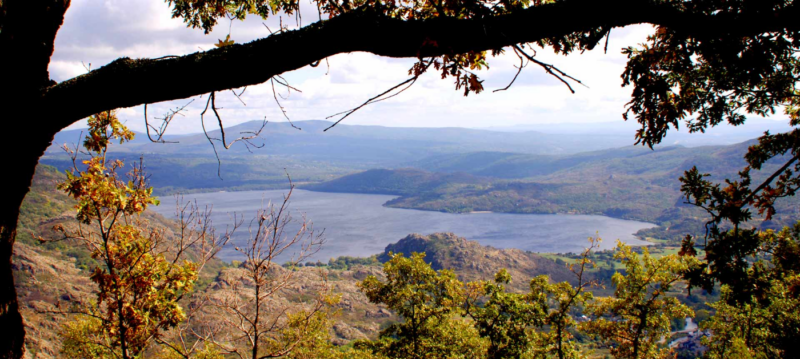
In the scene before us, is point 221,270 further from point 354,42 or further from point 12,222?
point 354,42

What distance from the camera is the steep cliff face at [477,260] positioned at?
260 feet

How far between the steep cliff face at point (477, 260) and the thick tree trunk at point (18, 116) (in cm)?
7684

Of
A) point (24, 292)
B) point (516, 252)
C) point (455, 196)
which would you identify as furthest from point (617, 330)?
point (455, 196)

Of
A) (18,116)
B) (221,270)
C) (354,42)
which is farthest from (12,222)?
(221,270)

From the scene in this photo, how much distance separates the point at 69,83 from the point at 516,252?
8770 centimetres

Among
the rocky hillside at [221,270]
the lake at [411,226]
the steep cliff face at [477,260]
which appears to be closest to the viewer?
the rocky hillside at [221,270]

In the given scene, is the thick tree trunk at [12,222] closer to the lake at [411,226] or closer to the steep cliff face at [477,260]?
the steep cliff face at [477,260]

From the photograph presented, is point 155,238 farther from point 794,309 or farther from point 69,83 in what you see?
point 794,309

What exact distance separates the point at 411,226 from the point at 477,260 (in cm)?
3340

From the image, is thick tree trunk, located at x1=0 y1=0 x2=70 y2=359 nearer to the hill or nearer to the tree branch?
the tree branch

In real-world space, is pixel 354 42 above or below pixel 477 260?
above

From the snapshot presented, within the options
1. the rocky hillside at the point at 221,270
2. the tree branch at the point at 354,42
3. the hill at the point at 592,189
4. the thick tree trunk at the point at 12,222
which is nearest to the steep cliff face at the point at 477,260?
the rocky hillside at the point at 221,270

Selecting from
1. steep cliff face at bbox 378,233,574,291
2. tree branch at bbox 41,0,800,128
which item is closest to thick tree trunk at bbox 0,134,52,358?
tree branch at bbox 41,0,800,128

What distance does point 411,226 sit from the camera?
117 meters
